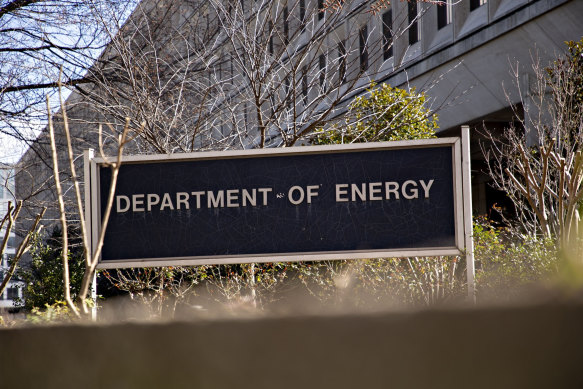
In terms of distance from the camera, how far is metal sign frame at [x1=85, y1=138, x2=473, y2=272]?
4695mm

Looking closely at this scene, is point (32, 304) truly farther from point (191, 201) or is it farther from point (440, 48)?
point (440, 48)

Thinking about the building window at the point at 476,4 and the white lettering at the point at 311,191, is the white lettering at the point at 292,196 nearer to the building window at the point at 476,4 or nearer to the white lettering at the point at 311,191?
the white lettering at the point at 311,191

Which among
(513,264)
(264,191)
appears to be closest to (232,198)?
(264,191)

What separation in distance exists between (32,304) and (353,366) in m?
11.5

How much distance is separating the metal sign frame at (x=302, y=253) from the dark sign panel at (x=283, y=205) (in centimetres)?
2

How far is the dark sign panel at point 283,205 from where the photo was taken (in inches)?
188

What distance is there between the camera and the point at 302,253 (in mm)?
4824

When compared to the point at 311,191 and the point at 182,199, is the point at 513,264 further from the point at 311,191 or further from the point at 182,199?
the point at 182,199

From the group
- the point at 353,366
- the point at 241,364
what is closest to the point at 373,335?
the point at 353,366

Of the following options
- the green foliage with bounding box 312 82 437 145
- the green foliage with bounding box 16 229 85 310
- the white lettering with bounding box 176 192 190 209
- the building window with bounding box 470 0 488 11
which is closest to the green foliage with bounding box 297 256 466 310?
the green foliage with bounding box 312 82 437 145

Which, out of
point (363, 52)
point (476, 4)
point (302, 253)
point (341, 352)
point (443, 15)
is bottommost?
point (341, 352)

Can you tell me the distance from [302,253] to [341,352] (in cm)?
281

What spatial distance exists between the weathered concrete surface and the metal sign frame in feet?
8.62

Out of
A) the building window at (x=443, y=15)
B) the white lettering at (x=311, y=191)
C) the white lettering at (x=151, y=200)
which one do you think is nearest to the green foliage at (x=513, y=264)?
the white lettering at (x=311, y=191)
